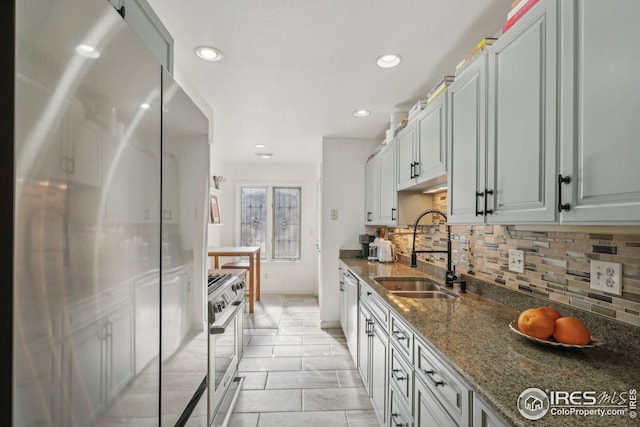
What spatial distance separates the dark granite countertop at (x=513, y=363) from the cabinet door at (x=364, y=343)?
93 centimetres

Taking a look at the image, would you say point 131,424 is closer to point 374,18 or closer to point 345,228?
point 374,18

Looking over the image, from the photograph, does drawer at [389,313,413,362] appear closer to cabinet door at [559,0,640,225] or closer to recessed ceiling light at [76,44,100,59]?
cabinet door at [559,0,640,225]

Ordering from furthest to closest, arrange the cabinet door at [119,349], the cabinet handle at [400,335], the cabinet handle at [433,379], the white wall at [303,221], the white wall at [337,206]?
1. the white wall at [303,221]
2. the white wall at [337,206]
3. the cabinet handle at [400,335]
4. the cabinet handle at [433,379]
5. the cabinet door at [119,349]

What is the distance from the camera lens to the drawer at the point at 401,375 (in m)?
1.53

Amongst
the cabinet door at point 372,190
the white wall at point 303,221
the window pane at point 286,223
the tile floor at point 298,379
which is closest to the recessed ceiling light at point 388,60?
the cabinet door at point 372,190

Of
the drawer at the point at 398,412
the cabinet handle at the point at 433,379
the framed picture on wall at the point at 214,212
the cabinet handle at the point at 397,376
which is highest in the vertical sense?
the framed picture on wall at the point at 214,212

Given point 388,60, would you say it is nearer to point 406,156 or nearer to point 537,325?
point 406,156

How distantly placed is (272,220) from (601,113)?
5589 mm

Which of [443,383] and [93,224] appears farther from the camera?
[443,383]

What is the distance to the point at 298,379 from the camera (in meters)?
2.83

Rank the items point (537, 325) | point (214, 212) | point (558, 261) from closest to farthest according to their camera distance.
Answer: point (537, 325)
point (558, 261)
point (214, 212)

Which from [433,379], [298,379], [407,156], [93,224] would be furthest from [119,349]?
[298,379]

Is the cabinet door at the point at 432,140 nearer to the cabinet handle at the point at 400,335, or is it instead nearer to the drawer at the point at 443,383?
the cabinet handle at the point at 400,335

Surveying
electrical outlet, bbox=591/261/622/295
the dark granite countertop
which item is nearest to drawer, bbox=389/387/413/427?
the dark granite countertop
